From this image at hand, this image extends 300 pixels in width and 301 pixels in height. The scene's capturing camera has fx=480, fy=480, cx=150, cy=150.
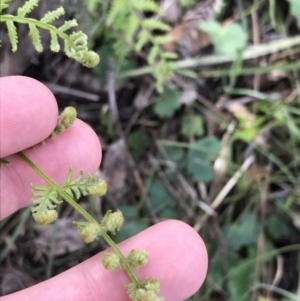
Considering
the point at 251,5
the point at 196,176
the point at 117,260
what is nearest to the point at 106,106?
the point at 196,176

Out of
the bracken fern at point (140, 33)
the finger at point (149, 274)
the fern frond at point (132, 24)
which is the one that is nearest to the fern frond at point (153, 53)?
the bracken fern at point (140, 33)

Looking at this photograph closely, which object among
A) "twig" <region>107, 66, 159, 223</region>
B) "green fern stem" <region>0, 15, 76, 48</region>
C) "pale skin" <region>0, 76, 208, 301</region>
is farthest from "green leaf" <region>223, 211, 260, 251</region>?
"green fern stem" <region>0, 15, 76, 48</region>

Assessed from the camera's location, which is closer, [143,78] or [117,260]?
[117,260]

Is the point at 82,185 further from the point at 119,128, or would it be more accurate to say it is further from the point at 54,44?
the point at 119,128

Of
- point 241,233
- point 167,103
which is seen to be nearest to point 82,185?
point 167,103

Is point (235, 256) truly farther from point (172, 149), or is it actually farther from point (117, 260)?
point (117, 260)
